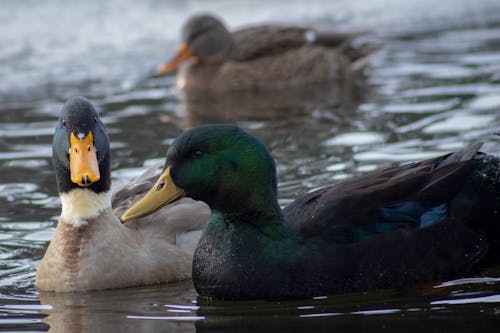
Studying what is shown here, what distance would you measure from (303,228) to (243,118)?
254 inches

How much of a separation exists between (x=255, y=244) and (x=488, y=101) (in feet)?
21.8

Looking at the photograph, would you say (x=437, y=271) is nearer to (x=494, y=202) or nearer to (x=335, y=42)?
(x=494, y=202)

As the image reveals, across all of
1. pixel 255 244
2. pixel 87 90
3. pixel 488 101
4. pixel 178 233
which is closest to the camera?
pixel 255 244

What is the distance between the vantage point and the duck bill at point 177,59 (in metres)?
15.2

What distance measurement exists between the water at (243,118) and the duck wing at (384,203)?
418 millimetres

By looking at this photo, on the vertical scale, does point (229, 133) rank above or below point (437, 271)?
above

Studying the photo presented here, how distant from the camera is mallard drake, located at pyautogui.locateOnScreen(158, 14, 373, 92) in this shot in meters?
15.4

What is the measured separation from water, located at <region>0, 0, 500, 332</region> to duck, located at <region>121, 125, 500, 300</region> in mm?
127

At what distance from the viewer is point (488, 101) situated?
40.8 ft

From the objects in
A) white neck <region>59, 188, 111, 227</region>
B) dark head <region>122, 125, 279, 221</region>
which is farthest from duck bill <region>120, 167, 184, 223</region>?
white neck <region>59, 188, 111, 227</region>

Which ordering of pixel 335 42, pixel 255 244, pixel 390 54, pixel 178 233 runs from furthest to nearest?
1. pixel 390 54
2. pixel 335 42
3. pixel 178 233
4. pixel 255 244

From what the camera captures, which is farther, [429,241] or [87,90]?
[87,90]

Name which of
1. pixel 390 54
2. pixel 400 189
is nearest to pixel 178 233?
pixel 400 189

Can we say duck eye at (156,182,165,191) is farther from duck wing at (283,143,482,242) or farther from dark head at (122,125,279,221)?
duck wing at (283,143,482,242)
